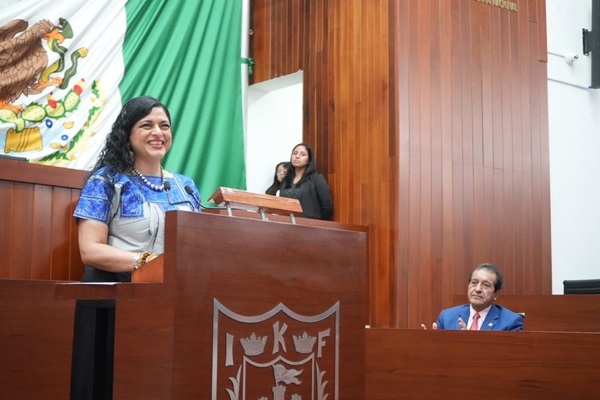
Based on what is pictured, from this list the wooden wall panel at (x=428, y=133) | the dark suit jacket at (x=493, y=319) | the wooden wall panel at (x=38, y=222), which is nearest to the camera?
the wooden wall panel at (x=38, y=222)

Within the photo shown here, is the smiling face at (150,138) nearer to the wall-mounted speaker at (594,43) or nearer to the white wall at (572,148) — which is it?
the white wall at (572,148)

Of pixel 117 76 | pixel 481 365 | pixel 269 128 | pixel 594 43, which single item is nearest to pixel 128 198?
pixel 481 365

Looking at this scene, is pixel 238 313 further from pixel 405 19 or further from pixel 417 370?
pixel 405 19

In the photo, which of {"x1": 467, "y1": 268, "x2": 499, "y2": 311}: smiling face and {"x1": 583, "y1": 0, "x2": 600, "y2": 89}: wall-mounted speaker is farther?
{"x1": 583, "y1": 0, "x2": 600, "y2": 89}: wall-mounted speaker

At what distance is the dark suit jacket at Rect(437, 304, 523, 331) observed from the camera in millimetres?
4180

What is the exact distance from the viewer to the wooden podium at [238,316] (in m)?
2.07

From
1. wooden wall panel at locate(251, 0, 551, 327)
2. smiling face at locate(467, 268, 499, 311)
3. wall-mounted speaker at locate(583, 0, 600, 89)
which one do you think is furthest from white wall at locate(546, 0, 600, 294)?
smiling face at locate(467, 268, 499, 311)

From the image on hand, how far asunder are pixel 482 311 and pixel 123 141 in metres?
2.31

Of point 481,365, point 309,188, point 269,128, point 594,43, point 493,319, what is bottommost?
point 481,365

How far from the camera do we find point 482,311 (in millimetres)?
4387

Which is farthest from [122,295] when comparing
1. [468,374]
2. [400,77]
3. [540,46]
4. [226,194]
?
[540,46]

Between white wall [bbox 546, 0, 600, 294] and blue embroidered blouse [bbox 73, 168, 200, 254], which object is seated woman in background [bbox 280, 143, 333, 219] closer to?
white wall [bbox 546, 0, 600, 294]

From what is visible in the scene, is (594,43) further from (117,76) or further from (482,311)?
(117,76)

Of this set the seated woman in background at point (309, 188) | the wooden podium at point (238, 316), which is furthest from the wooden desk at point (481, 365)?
the seated woman in background at point (309, 188)
